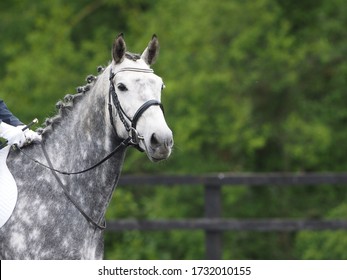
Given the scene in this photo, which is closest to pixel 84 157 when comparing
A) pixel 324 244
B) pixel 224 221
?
pixel 224 221

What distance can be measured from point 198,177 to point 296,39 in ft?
16.5

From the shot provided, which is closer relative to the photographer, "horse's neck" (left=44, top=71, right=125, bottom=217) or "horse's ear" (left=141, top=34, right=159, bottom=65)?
"horse's neck" (left=44, top=71, right=125, bottom=217)

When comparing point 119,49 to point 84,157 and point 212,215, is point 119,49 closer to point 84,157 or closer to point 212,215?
point 84,157

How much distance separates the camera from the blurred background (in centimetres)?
1346

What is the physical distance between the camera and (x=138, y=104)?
5586 mm

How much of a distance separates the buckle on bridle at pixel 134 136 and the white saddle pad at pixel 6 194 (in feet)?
2.67

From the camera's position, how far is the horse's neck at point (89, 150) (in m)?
5.79

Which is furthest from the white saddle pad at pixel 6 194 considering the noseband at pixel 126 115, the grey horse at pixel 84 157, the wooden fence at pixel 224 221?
the wooden fence at pixel 224 221

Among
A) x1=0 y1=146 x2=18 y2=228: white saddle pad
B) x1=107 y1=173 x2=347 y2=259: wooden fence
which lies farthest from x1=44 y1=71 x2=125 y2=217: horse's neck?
x1=107 y1=173 x2=347 y2=259: wooden fence

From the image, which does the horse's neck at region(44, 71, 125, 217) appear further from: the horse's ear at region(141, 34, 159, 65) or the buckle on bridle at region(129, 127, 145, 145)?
the horse's ear at region(141, 34, 159, 65)

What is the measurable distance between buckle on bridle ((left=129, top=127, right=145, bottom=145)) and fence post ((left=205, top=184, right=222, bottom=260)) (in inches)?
193

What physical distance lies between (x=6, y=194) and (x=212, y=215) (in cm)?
507

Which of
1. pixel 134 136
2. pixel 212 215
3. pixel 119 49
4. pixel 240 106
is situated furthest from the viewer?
pixel 240 106

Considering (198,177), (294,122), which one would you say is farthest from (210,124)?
(198,177)
